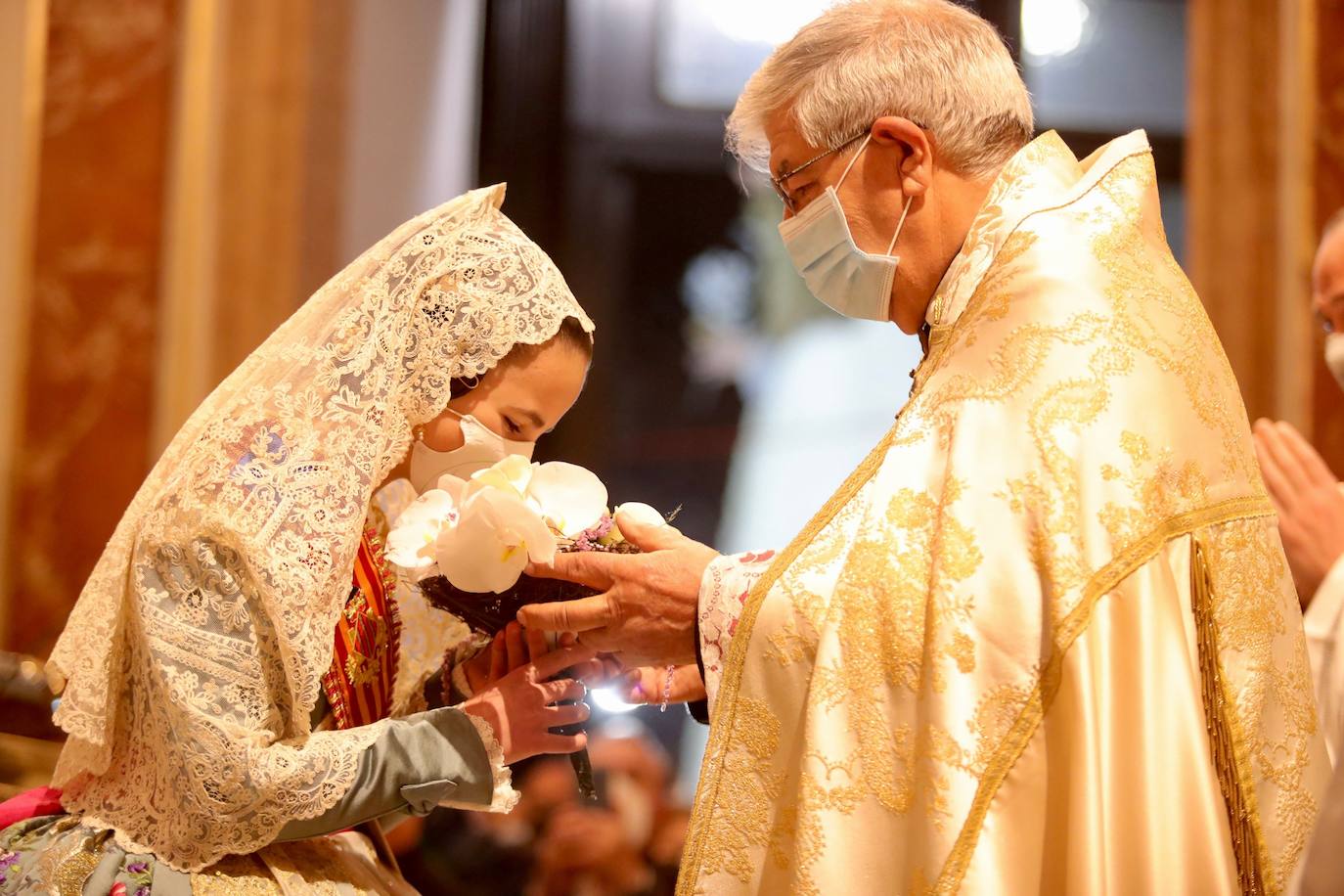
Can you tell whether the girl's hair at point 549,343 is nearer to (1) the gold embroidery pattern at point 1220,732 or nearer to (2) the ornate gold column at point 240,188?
(1) the gold embroidery pattern at point 1220,732

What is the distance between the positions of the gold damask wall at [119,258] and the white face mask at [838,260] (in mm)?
2641

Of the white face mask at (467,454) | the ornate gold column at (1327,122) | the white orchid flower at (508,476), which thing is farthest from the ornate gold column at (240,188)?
the ornate gold column at (1327,122)

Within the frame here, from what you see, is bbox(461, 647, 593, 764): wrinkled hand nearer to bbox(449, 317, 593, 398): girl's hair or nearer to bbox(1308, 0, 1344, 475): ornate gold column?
bbox(449, 317, 593, 398): girl's hair

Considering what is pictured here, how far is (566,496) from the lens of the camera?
2117mm

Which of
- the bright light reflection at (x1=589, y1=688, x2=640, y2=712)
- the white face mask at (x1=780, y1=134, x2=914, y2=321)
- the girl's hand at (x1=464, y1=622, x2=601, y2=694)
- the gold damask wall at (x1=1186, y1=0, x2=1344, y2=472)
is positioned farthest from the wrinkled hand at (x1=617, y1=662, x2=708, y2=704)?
the gold damask wall at (x1=1186, y1=0, x2=1344, y2=472)

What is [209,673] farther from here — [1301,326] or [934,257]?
[1301,326]

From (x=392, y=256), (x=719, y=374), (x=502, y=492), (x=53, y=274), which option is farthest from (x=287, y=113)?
(x=502, y=492)

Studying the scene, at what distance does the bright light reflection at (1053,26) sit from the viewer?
203 inches

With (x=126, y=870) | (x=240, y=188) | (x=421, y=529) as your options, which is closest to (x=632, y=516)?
(x=421, y=529)

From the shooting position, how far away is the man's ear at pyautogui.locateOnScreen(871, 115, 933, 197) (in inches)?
85.2

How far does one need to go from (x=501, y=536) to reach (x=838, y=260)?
75cm

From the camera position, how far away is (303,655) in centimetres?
185

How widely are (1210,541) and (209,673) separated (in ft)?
4.43

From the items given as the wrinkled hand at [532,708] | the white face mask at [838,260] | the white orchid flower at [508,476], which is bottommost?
the wrinkled hand at [532,708]
